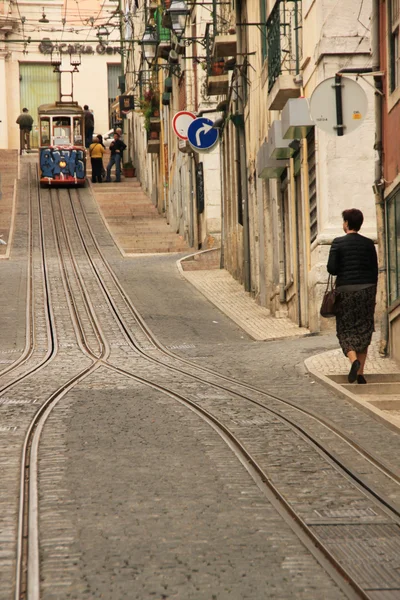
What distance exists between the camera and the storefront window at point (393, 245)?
1356 centimetres

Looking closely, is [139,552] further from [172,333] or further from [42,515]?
[172,333]

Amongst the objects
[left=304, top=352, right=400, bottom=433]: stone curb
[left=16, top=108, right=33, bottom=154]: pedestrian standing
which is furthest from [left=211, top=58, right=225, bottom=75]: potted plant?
[left=16, top=108, right=33, bottom=154]: pedestrian standing

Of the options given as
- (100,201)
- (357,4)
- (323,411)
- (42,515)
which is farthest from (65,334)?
(100,201)

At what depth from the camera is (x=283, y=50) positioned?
19031 mm

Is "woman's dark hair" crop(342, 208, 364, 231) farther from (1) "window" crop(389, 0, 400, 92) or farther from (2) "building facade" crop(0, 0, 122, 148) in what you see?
(2) "building facade" crop(0, 0, 122, 148)

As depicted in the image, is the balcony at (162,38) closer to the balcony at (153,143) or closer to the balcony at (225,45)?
the balcony at (153,143)

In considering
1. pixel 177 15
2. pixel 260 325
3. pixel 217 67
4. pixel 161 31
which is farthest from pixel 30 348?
pixel 161 31

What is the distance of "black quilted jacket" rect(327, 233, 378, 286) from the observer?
11453mm

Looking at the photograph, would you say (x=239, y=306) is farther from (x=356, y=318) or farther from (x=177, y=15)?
(x=356, y=318)

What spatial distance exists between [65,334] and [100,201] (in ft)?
83.0

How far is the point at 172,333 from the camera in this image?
18.6 metres

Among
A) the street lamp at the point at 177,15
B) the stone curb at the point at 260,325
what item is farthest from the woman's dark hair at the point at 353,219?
the street lamp at the point at 177,15

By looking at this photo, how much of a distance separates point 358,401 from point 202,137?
55.2 feet

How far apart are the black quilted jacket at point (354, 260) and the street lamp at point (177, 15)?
16815mm
